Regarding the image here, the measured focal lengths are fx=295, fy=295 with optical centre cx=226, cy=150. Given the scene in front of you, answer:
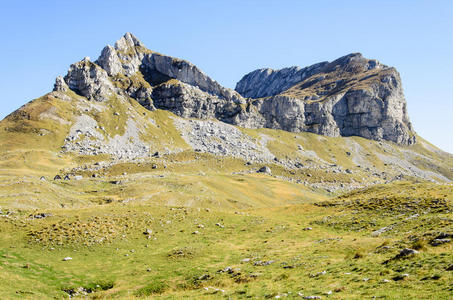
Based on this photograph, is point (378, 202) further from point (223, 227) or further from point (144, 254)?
point (144, 254)

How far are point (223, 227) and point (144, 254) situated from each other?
1550 centimetres

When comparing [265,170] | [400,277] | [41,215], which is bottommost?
[41,215]

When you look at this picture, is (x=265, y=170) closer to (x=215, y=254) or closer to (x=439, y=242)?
(x=215, y=254)

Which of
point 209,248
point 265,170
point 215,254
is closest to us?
point 215,254

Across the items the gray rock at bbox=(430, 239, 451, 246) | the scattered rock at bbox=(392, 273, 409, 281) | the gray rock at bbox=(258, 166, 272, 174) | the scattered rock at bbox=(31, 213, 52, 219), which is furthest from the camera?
the gray rock at bbox=(258, 166, 272, 174)

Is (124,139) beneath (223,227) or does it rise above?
above

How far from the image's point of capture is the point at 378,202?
5219cm

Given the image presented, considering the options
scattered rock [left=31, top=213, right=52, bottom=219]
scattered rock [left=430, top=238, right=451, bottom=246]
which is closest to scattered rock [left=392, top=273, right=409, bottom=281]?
scattered rock [left=430, top=238, right=451, bottom=246]

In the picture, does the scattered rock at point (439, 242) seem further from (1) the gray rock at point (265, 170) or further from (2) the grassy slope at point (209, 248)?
(1) the gray rock at point (265, 170)

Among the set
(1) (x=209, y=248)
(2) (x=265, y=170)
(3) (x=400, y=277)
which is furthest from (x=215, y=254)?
(2) (x=265, y=170)

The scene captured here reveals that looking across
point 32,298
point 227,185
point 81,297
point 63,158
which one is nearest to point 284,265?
point 81,297

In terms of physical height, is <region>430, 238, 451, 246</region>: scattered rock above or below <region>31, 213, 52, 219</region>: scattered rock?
above

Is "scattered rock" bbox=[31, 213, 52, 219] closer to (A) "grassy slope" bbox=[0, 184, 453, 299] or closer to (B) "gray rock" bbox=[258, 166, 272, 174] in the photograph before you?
(A) "grassy slope" bbox=[0, 184, 453, 299]

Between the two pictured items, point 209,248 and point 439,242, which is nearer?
point 439,242
